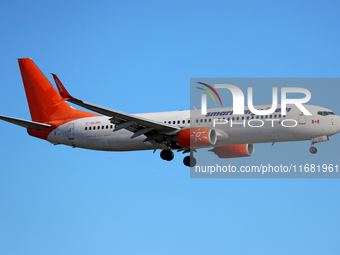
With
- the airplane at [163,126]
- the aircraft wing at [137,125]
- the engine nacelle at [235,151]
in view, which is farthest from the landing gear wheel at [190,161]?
the aircraft wing at [137,125]

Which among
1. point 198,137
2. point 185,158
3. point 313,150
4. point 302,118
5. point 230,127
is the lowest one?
point 313,150

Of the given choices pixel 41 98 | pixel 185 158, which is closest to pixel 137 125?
pixel 185 158

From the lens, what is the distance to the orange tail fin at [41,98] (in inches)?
1763

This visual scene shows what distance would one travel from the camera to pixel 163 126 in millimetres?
37500

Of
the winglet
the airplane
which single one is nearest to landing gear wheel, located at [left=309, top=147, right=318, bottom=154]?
the airplane

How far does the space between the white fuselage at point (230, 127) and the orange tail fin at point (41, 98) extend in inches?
98.6

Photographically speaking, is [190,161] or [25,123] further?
[25,123]

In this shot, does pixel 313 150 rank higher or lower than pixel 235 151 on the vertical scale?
lower

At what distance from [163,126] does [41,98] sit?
14.0m

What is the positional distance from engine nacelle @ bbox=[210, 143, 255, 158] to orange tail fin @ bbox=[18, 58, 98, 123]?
11.6m

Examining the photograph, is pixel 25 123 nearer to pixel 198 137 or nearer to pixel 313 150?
pixel 198 137

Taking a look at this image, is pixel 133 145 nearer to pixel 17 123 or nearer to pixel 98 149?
pixel 98 149

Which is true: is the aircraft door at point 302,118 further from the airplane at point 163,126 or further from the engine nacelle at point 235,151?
the engine nacelle at point 235,151

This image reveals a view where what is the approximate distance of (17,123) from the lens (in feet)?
137
